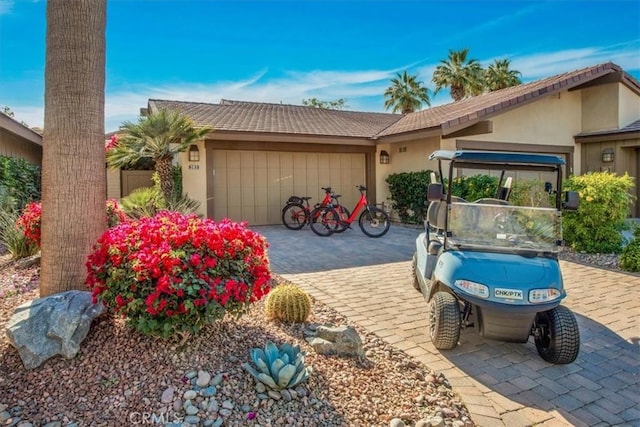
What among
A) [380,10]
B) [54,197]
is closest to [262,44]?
[380,10]

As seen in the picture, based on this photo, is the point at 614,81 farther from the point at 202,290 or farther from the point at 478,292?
the point at 202,290

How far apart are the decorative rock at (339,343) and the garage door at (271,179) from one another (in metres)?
8.31

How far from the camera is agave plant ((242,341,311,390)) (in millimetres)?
2391

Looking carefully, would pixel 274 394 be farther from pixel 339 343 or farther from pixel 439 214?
pixel 439 214

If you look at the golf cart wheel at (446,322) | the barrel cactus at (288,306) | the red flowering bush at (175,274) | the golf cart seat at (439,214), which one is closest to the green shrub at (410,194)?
the golf cart seat at (439,214)

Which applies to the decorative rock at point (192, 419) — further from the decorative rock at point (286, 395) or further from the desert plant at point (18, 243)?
the desert plant at point (18, 243)

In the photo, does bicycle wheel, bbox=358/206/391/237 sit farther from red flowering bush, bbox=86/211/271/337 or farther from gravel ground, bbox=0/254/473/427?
red flowering bush, bbox=86/211/271/337

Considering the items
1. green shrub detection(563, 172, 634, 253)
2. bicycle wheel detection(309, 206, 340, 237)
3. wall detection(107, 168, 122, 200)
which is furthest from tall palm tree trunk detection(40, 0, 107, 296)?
wall detection(107, 168, 122, 200)

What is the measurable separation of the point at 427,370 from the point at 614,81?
12.1m

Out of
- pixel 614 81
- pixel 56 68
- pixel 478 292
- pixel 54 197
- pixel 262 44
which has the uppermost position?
pixel 262 44

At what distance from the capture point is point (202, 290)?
8.10ft

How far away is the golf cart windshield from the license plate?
574 millimetres

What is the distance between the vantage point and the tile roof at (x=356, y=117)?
10266mm

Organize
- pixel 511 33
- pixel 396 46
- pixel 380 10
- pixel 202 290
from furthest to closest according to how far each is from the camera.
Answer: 1. pixel 396 46
2. pixel 511 33
3. pixel 380 10
4. pixel 202 290
